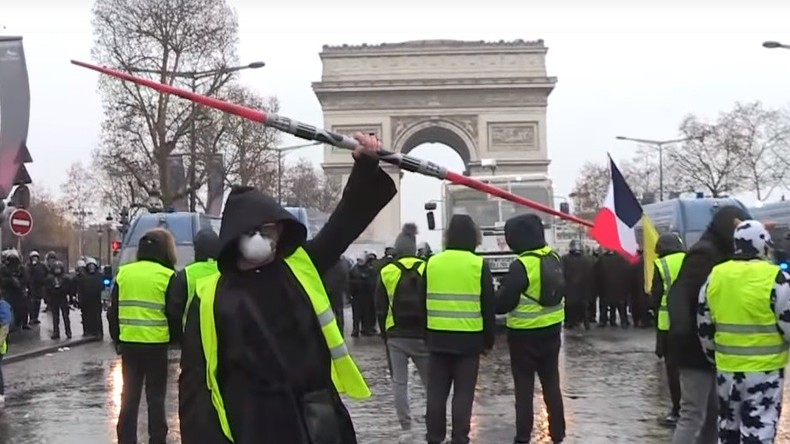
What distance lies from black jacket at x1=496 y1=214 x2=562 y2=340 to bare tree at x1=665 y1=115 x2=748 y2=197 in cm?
4576

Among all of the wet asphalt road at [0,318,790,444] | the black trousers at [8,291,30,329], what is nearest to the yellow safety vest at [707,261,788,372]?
the wet asphalt road at [0,318,790,444]

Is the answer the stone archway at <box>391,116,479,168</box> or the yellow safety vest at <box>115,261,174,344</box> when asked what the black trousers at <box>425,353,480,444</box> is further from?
the stone archway at <box>391,116,479,168</box>

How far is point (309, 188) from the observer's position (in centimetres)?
7981

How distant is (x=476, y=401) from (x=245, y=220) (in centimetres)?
844

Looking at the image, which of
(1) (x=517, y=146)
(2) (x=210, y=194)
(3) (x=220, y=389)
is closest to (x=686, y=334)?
(3) (x=220, y=389)

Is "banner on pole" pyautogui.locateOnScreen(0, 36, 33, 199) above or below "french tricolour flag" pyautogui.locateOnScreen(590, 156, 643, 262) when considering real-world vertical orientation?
above

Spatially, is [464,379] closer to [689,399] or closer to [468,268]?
[468,268]

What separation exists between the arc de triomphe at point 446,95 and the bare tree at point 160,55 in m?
24.5

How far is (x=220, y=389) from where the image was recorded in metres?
3.87

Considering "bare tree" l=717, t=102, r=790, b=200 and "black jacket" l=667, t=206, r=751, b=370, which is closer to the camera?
"black jacket" l=667, t=206, r=751, b=370

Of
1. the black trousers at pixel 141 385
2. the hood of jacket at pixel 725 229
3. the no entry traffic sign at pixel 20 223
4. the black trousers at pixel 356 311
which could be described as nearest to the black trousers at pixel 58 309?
the no entry traffic sign at pixel 20 223

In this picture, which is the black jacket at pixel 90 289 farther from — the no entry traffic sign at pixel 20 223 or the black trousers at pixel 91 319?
the no entry traffic sign at pixel 20 223

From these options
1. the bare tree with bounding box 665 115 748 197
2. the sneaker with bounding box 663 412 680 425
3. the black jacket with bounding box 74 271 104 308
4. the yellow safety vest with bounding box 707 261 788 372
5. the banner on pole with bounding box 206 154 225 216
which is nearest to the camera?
the yellow safety vest with bounding box 707 261 788 372

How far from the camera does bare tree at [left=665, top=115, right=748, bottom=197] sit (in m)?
53.8
